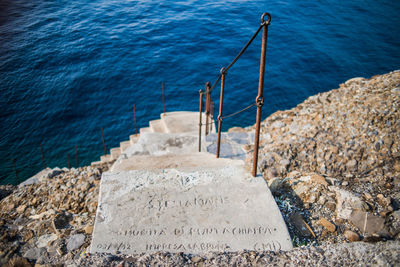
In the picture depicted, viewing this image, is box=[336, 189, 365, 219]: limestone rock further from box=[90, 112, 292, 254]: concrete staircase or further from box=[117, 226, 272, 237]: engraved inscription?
box=[117, 226, 272, 237]: engraved inscription

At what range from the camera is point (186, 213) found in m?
2.49

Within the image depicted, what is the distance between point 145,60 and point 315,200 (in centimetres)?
1426

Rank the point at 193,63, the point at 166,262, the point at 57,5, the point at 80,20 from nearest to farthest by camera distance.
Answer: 1. the point at 166,262
2. the point at 193,63
3. the point at 80,20
4. the point at 57,5

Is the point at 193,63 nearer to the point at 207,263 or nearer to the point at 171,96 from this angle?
the point at 171,96

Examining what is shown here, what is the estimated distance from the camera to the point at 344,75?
44.9ft

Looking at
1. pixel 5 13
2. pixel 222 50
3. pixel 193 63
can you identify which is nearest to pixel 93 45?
pixel 193 63

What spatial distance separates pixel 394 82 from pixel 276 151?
261 cm

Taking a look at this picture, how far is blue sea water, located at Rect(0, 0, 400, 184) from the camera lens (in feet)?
39.0

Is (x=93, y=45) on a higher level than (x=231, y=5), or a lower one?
lower

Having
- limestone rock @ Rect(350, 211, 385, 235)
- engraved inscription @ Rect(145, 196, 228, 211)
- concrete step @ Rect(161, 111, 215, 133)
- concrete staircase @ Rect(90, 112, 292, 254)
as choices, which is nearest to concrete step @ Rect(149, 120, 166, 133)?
concrete step @ Rect(161, 111, 215, 133)

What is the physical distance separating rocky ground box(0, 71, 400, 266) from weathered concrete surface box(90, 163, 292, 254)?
0.12 m

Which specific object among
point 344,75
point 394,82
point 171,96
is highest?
point 394,82

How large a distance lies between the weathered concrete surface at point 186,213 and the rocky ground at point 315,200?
122 mm

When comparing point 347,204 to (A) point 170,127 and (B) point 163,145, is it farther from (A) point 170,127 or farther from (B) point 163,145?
(A) point 170,127
